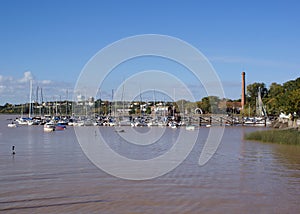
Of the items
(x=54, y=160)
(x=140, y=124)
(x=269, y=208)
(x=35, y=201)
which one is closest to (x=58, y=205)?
(x=35, y=201)

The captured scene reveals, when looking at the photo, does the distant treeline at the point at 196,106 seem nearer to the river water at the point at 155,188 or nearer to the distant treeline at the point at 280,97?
the distant treeline at the point at 280,97

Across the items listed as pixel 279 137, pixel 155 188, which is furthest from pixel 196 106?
pixel 155 188

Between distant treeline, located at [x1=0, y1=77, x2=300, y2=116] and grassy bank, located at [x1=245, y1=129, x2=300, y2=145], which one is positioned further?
distant treeline, located at [x1=0, y1=77, x2=300, y2=116]

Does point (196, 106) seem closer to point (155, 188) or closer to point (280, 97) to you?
point (280, 97)

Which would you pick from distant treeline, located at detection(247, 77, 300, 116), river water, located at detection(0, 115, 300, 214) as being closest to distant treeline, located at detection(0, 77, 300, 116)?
distant treeline, located at detection(247, 77, 300, 116)

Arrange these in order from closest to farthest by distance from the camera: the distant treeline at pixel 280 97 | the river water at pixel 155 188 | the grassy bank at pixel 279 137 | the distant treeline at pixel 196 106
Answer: the river water at pixel 155 188 < the grassy bank at pixel 279 137 < the distant treeline at pixel 280 97 < the distant treeline at pixel 196 106

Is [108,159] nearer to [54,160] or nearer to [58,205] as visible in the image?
[54,160]

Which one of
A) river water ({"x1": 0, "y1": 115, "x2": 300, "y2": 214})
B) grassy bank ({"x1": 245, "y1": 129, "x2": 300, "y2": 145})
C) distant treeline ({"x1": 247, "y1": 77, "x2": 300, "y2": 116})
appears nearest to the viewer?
river water ({"x1": 0, "y1": 115, "x2": 300, "y2": 214})

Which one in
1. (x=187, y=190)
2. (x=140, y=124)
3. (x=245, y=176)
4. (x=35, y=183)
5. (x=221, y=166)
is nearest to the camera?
(x=187, y=190)

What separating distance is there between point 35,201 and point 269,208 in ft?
27.2

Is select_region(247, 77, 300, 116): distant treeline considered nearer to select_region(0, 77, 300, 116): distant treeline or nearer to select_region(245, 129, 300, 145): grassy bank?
select_region(0, 77, 300, 116): distant treeline

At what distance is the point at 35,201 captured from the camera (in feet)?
45.9

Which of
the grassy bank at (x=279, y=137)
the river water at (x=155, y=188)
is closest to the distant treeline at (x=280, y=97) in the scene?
the grassy bank at (x=279, y=137)

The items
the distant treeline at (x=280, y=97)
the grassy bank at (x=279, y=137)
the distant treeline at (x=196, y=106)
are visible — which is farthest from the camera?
the distant treeline at (x=196, y=106)
